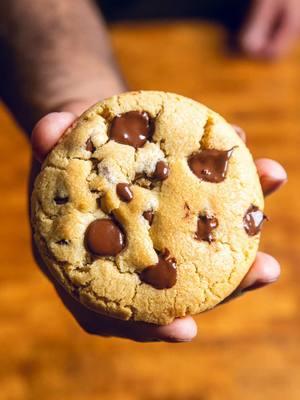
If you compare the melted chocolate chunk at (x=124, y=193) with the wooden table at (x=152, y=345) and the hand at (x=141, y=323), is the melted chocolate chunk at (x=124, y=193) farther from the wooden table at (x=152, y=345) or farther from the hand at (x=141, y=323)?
the wooden table at (x=152, y=345)

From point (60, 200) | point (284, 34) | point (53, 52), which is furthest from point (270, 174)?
point (284, 34)

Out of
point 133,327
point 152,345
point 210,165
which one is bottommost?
point 152,345

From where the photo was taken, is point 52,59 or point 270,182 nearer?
point 270,182

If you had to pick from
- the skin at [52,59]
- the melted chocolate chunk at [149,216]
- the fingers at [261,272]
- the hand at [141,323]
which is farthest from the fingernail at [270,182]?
the skin at [52,59]

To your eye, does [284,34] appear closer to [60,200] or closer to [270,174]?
[270,174]

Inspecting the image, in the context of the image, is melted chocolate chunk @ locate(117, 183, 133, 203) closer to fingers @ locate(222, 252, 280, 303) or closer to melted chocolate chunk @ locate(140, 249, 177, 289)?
melted chocolate chunk @ locate(140, 249, 177, 289)
